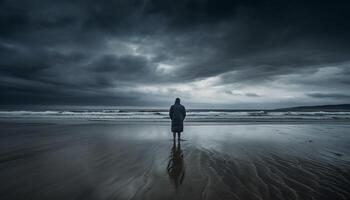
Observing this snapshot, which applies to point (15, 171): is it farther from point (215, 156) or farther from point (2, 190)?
point (215, 156)

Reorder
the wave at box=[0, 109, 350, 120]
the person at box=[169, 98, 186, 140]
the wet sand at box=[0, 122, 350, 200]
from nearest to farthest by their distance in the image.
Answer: the wet sand at box=[0, 122, 350, 200], the person at box=[169, 98, 186, 140], the wave at box=[0, 109, 350, 120]

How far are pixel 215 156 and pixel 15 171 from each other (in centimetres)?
585

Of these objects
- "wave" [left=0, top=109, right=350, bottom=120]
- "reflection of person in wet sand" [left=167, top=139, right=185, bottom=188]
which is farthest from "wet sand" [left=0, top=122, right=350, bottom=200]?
"wave" [left=0, top=109, right=350, bottom=120]

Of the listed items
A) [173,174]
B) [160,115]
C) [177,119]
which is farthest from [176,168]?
[160,115]

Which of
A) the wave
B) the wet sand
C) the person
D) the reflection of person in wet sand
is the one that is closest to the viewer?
the wet sand

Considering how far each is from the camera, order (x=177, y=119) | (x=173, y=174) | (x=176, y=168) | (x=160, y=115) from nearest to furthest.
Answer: (x=173, y=174) < (x=176, y=168) < (x=177, y=119) < (x=160, y=115)

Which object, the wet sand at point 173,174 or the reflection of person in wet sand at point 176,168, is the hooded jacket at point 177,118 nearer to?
the wet sand at point 173,174

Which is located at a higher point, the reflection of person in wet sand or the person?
the person

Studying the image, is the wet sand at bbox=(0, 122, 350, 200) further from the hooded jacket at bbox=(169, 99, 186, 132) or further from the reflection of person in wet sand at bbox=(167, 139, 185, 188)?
the hooded jacket at bbox=(169, 99, 186, 132)

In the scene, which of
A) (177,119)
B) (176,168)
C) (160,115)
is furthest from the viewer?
(160,115)

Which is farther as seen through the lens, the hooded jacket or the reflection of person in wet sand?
the hooded jacket

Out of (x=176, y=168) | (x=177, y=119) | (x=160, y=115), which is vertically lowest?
(x=176, y=168)

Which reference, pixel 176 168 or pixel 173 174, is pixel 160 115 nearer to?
pixel 176 168

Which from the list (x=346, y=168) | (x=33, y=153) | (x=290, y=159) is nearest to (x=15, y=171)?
(x=33, y=153)
